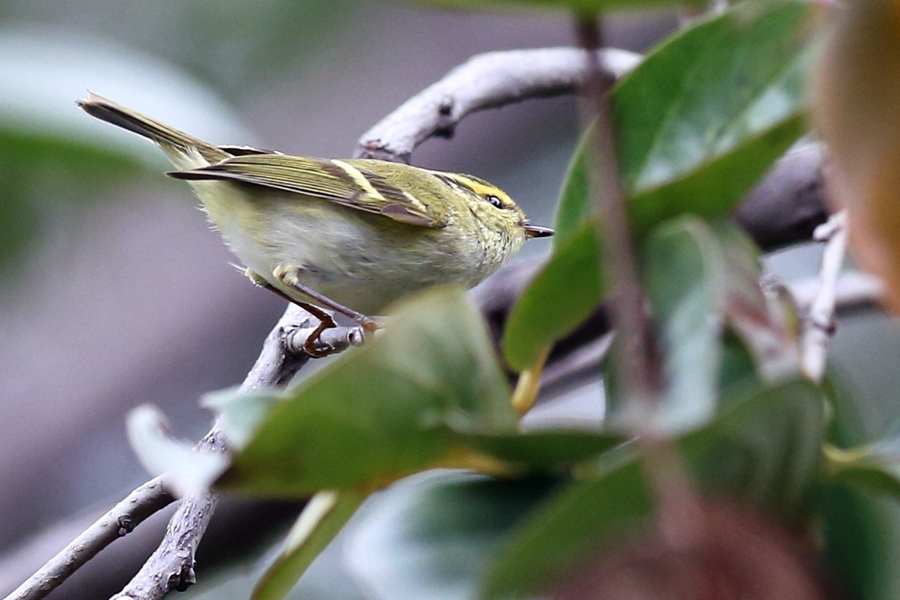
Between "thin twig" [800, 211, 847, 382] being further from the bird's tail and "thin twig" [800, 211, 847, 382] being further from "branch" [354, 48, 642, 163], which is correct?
the bird's tail

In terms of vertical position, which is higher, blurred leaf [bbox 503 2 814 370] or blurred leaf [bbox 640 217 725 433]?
blurred leaf [bbox 503 2 814 370]

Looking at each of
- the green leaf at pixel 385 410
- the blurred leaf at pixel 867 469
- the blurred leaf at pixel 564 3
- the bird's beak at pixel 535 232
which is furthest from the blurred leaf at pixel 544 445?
the bird's beak at pixel 535 232

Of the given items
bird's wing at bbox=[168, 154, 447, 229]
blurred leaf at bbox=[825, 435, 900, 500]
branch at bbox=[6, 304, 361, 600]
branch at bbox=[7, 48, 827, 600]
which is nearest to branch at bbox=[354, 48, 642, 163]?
branch at bbox=[7, 48, 827, 600]

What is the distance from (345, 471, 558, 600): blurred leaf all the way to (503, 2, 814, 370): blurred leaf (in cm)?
15

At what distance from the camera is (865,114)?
555mm

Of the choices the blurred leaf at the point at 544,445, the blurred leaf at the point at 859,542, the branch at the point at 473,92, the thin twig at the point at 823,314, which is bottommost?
the blurred leaf at the point at 859,542

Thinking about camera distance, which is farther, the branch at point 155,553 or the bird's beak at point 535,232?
the bird's beak at point 535,232

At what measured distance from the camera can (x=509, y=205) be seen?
285 cm

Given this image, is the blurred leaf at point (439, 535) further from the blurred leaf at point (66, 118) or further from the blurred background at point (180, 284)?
the blurred background at point (180, 284)

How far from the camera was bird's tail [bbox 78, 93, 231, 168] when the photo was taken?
2.34 meters

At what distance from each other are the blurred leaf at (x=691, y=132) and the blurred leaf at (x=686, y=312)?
0.11 feet

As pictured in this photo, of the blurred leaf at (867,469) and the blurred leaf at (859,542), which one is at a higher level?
the blurred leaf at (867,469)

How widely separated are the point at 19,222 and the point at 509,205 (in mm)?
1338

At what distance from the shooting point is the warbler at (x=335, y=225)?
8.11 ft
